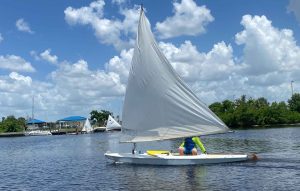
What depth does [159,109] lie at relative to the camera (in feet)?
162

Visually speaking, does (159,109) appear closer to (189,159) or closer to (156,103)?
(156,103)

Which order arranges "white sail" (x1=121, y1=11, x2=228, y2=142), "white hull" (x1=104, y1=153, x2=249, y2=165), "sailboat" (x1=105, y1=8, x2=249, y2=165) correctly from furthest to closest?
"white sail" (x1=121, y1=11, x2=228, y2=142) < "sailboat" (x1=105, y1=8, x2=249, y2=165) < "white hull" (x1=104, y1=153, x2=249, y2=165)

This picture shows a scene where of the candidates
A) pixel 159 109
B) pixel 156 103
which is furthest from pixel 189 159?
pixel 156 103

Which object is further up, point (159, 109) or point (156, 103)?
point (156, 103)

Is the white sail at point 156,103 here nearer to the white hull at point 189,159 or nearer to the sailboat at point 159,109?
the sailboat at point 159,109

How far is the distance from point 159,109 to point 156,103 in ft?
2.26

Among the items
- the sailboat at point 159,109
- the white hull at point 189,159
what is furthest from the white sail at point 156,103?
the white hull at point 189,159

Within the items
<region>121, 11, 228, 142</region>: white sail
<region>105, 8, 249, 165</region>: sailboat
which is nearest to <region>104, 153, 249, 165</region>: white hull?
<region>105, 8, 249, 165</region>: sailboat

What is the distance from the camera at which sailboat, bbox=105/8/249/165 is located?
47.8 meters

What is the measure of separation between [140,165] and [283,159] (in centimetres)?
1505

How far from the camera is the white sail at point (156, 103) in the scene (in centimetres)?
4797

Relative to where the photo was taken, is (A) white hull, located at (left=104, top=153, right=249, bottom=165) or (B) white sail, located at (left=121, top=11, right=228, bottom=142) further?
(B) white sail, located at (left=121, top=11, right=228, bottom=142)

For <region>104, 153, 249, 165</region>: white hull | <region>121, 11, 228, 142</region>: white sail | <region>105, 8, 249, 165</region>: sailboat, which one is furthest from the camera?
<region>121, 11, 228, 142</region>: white sail

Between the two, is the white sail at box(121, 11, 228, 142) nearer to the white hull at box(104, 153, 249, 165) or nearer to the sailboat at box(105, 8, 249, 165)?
the sailboat at box(105, 8, 249, 165)
